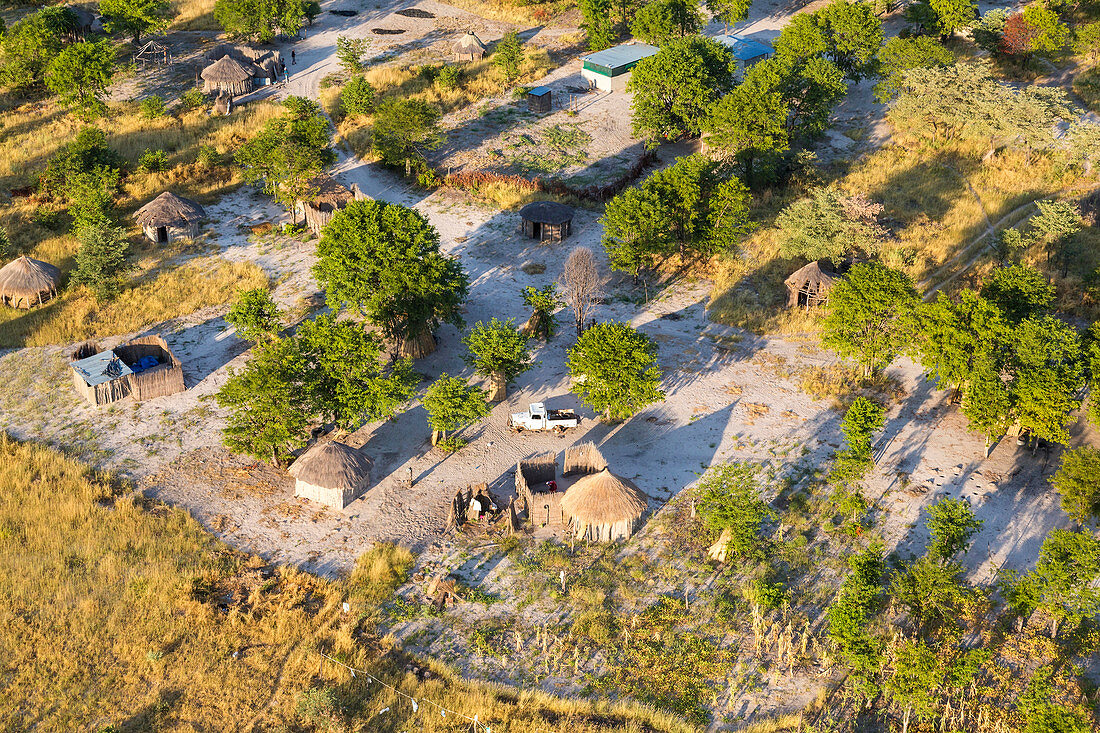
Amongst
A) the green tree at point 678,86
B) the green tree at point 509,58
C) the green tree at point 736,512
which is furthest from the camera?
the green tree at point 509,58

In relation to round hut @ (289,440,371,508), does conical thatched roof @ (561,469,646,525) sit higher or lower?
lower

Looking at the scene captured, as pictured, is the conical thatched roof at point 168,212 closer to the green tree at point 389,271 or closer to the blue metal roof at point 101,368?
Answer: the blue metal roof at point 101,368

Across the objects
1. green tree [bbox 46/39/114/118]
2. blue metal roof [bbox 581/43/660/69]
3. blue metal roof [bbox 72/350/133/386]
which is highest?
green tree [bbox 46/39/114/118]

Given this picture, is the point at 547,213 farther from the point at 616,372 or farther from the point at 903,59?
the point at 903,59

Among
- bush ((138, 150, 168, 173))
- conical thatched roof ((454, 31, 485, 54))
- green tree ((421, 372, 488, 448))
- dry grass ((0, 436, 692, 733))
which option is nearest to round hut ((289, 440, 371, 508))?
dry grass ((0, 436, 692, 733))

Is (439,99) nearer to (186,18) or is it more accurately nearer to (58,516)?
(186,18)

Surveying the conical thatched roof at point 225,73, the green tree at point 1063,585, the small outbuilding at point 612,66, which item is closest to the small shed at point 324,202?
the conical thatched roof at point 225,73

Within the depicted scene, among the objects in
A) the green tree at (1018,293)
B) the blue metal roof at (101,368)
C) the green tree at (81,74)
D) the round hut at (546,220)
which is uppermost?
the green tree at (81,74)

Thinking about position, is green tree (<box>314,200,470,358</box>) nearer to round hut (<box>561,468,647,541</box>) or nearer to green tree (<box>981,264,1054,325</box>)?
round hut (<box>561,468,647,541</box>)
